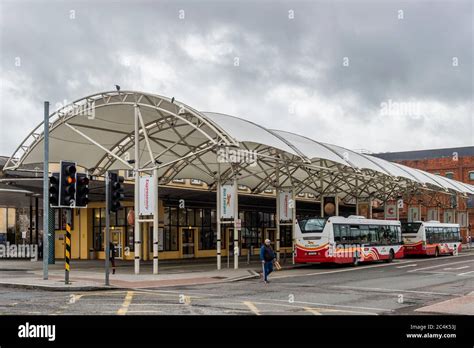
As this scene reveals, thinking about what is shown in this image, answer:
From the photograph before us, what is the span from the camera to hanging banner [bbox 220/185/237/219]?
104 feet

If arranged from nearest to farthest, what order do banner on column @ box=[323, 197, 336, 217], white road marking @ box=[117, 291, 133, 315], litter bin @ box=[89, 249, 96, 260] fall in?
white road marking @ box=[117, 291, 133, 315], banner on column @ box=[323, 197, 336, 217], litter bin @ box=[89, 249, 96, 260]

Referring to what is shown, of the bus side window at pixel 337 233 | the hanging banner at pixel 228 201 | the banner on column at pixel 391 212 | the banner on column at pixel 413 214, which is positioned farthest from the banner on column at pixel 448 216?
the hanging banner at pixel 228 201

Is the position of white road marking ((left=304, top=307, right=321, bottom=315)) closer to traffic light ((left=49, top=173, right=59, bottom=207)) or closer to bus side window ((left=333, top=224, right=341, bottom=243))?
traffic light ((left=49, top=173, right=59, bottom=207))

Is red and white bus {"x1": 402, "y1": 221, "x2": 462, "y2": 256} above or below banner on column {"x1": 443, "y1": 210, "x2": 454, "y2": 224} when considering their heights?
below

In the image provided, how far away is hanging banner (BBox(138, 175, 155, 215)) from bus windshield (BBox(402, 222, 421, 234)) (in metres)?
24.2

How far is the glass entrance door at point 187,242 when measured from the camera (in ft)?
151

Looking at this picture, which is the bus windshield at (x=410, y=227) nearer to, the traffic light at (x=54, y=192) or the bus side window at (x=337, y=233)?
the bus side window at (x=337, y=233)

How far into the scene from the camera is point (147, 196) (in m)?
28.1

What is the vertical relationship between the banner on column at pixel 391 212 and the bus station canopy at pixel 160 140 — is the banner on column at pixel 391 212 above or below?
below

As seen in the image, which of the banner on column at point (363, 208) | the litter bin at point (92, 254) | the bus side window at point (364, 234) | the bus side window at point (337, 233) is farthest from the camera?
the banner on column at point (363, 208)

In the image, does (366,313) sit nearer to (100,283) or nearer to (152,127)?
(100,283)

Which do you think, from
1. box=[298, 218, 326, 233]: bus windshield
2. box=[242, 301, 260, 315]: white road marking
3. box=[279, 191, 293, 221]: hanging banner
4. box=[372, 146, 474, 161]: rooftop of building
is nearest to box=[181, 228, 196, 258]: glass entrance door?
box=[279, 191, 293, 221]: hanging banner

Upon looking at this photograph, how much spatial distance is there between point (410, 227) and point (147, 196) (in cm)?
2442
